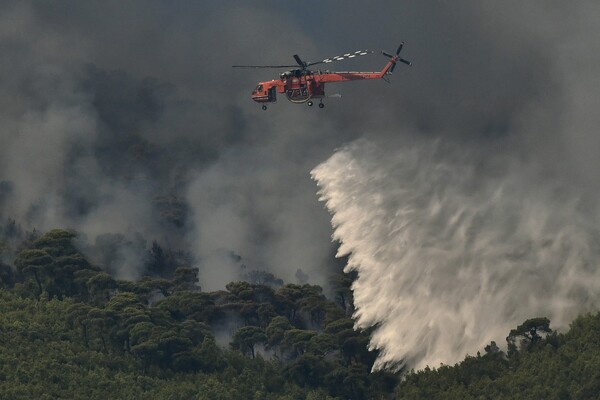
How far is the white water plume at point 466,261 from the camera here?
157 m

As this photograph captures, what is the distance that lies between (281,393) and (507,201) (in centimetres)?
2995

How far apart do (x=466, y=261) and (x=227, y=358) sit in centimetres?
→ 3375

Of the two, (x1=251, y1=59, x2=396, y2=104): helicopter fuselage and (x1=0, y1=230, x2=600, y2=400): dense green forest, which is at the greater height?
(x1=251, y1=59, x2=396, y2=104): helicopter fuselage

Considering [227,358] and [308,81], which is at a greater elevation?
[308,81]

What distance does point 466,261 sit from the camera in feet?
526

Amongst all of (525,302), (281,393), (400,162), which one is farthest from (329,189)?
(525,302)

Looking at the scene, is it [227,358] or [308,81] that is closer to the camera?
[308,81]

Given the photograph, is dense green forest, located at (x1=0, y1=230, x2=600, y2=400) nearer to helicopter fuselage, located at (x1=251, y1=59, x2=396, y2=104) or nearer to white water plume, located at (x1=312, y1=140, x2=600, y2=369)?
white water plume, located at (x1=312, y1=140, x2=600, y2=369)

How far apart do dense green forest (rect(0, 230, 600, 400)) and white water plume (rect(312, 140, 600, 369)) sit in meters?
2.22

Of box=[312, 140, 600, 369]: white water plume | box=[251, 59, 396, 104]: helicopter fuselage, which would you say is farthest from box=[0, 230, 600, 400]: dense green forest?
box=[251, 59, 396, 104]: helicopter fuselage

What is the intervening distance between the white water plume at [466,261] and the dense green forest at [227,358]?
87.3 inches

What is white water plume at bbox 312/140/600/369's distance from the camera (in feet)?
514

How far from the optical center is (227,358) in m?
184

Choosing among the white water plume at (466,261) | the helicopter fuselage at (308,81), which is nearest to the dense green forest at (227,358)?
the white water plume at (466,261)
